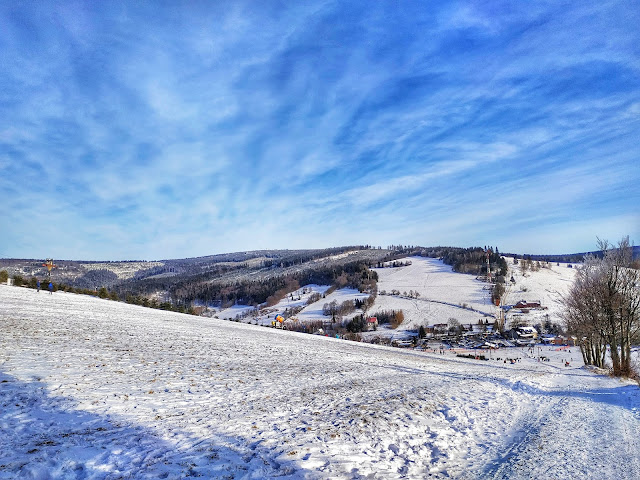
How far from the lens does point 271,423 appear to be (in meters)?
9.98

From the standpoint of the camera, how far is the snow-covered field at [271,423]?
288 inches

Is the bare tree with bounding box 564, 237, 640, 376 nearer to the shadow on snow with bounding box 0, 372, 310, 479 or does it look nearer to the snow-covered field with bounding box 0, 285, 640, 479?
the snow-covered field with bounding box 0, 285, 640, 479

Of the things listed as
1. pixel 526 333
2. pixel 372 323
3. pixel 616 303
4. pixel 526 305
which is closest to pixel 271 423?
pixel 616 303

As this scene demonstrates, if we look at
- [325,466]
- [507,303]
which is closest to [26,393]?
[325,466]

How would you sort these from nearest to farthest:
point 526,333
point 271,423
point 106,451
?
point 106,451, point 271,423, point 526,333

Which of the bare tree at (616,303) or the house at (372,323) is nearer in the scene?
the bare tree at (616,303)

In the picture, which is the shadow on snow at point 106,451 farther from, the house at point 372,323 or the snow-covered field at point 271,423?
the house at point 372,323

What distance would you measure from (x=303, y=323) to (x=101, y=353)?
161 metres

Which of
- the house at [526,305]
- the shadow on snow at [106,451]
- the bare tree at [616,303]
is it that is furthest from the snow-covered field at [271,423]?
the house at [526,305]

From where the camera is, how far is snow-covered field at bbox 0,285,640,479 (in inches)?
288

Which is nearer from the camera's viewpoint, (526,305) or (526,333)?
(526,333)

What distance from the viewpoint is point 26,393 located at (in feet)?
33.2

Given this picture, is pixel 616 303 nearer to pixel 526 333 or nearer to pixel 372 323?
pixel 526 333

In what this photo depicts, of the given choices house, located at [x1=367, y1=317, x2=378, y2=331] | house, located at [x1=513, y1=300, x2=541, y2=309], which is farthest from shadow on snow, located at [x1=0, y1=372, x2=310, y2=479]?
house, located at [x1=513, y1=300, x2=541, y2=309]
